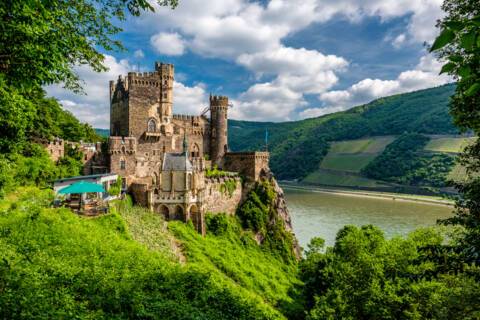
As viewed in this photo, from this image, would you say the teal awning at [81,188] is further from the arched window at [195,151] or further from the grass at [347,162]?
the grass at [347,162]

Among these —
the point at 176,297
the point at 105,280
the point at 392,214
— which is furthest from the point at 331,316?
the point at 392,214

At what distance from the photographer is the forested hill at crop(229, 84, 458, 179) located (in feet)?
461

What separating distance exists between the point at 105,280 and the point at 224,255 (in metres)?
19.2

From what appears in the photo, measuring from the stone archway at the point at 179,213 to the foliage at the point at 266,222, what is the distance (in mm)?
10015

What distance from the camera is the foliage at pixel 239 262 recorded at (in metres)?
24.9

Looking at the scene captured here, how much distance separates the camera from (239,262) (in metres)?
29.1

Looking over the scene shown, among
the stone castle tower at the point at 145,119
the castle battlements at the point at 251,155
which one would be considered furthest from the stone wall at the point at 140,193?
the castle battlements at the point at 251,155

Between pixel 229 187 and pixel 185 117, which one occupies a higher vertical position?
pixel 185 117

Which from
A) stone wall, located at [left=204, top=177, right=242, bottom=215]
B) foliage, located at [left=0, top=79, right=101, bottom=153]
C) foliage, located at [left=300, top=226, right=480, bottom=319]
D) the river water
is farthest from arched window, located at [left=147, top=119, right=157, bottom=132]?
A: the river water

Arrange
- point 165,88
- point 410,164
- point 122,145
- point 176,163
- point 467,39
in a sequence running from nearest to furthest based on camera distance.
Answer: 1. point 467,39
2. point 176,163
3. point 122,145
4. point 165,88
5. point 410,164

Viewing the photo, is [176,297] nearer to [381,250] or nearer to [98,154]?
[381,250]

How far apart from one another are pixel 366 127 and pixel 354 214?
112665 millimetres

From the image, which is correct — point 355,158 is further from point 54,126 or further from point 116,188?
point 54,126

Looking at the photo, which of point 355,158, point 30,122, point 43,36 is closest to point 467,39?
point 43,36
